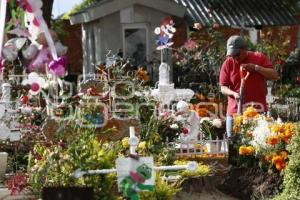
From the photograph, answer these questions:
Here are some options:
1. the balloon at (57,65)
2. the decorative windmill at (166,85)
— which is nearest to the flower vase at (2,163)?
the balloon at (57,65)

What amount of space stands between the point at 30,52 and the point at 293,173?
2.84 m

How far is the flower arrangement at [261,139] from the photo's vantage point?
7.52 meters

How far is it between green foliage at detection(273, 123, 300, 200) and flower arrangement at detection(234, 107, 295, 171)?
0.31m

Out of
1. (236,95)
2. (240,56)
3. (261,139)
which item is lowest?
(261,139)

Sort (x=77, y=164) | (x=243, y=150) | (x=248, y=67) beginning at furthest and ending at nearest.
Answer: (x=248, y=67), (x=243, y=150), (x=77, y=164)

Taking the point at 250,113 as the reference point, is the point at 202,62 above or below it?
above

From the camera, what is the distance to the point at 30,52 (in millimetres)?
5348

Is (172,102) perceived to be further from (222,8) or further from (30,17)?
(222,8)

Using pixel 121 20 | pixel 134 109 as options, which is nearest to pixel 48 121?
pixel 134 109

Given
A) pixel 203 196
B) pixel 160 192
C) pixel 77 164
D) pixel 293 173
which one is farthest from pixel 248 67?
pixel 77 164

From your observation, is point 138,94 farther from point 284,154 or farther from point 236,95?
point 284,154

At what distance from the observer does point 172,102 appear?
11.9 meters

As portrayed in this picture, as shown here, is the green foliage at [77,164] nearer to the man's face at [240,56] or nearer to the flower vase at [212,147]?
the flower vase at [212,147]

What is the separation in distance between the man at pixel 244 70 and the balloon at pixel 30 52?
11.7 feet
